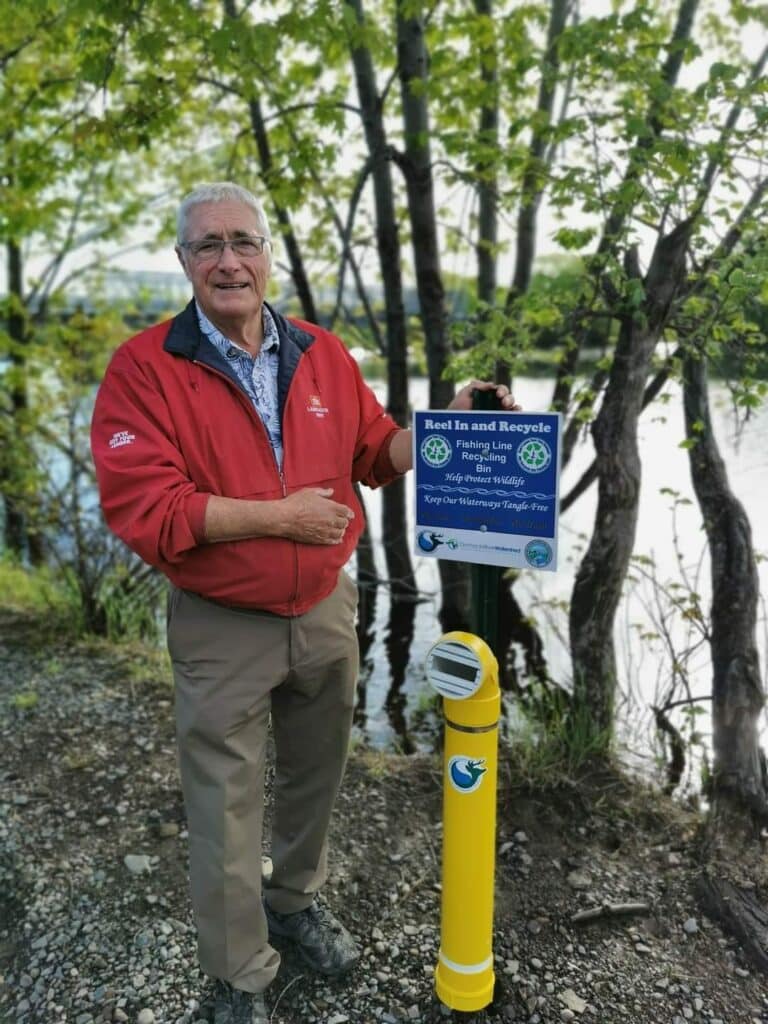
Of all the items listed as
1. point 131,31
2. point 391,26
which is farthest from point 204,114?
point 131,31

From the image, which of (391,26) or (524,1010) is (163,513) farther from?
(391,26)

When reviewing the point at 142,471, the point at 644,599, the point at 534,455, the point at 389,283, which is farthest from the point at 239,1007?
the point at 389,283

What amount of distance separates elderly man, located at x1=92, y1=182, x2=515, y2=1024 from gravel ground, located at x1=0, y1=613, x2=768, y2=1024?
448 millimetres

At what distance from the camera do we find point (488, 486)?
214 cm

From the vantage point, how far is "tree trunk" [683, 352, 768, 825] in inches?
136

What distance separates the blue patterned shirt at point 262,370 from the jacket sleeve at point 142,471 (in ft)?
0.81

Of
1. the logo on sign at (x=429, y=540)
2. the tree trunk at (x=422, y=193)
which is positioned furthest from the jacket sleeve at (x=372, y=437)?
the tree trunk at (x=422, y=193)

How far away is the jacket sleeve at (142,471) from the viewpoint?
6.60ft

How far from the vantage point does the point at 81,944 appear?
281 centimetres

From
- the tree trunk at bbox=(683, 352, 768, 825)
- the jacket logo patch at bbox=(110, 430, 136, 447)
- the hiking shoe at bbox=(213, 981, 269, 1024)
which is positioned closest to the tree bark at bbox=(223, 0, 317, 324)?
the tree trunk at bbox=(683, 352, 768, 825)

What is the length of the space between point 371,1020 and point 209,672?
1.21 metres

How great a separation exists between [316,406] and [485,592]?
733 mm

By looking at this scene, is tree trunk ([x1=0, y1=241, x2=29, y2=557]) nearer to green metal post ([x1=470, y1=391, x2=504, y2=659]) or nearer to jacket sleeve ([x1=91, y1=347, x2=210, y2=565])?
jacket sleeve ([x1=91, y1=347, x2=210, y2=565])

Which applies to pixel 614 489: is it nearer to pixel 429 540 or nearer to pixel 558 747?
pixel 558 747
